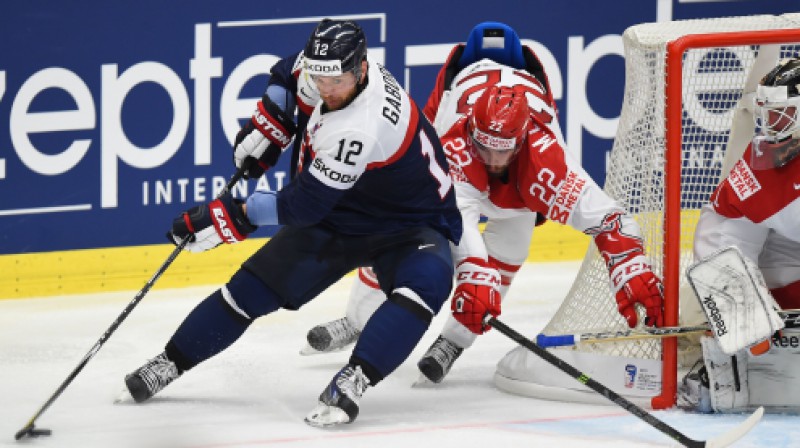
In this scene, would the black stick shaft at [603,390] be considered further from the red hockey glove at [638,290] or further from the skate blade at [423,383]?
the skate blade at [423,383]

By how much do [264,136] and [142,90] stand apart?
127cm

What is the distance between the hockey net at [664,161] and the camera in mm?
4531

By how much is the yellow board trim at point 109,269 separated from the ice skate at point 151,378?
1.53m

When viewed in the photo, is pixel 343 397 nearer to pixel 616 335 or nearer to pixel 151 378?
pixel 151 378

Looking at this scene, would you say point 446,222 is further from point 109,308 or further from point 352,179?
point 109,308

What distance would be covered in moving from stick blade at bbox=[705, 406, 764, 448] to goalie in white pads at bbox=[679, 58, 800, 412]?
224 mm

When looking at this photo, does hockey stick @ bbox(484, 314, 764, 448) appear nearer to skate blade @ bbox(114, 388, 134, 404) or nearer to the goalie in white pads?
the goalie in white pads

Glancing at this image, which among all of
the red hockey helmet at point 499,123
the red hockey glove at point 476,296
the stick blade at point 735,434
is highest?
the red hockey helmet at point 499,123

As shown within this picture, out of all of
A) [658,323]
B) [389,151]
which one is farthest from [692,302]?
[389,151]

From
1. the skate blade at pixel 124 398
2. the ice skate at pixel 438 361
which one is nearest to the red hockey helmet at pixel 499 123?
the ice skate at pixel 438 361

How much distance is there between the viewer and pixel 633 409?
429cm

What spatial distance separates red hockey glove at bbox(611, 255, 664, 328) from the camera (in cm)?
454

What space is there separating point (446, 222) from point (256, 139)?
67 centimetres

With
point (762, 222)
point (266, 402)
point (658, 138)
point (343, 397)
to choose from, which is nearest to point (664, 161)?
point (658, 138)
